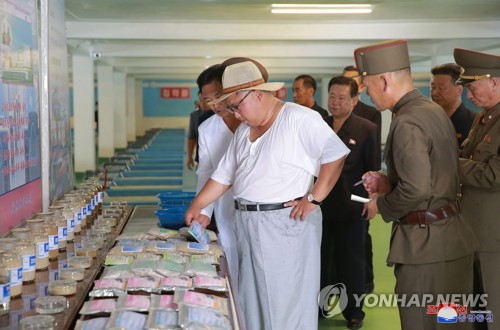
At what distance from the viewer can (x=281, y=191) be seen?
3.18 metres

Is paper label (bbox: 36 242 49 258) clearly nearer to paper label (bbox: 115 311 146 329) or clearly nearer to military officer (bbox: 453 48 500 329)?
paper label (bbox: 115 311 146 329)

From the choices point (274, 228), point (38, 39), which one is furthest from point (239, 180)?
point (38, 39)

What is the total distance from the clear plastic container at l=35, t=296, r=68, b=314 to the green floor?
105 inches

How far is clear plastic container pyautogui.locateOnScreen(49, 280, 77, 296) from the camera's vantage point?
2.46 m

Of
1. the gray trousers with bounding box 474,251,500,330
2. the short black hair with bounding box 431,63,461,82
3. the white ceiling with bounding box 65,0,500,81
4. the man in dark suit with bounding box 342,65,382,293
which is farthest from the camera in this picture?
the white ceiling with bounding box 65,0,500,81

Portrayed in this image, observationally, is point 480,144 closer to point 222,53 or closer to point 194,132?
point 194,132

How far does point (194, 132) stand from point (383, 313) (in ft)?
17.3

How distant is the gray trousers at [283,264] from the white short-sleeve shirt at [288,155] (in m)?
0.10

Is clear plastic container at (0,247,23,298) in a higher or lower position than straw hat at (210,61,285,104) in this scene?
lower

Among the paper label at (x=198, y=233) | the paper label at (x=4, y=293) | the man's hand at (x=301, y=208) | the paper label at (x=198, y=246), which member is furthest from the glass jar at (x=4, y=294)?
the man's hand at (x=301, y=208)

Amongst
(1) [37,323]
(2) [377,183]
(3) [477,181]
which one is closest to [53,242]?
(1) [37,323]

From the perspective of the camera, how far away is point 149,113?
104ft

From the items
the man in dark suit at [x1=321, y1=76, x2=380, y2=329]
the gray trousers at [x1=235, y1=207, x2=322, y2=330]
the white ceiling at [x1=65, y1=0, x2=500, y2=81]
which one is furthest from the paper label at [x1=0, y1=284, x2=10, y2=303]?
the white ceiling at [x1=65, y1=0, x2=500, y2=81]

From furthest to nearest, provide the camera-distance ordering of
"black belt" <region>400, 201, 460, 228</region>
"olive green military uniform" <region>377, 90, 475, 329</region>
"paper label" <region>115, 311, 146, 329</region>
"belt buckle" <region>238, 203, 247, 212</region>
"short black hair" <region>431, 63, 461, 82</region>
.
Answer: "short black hair" <region>431, 63, 461, 82</region> < "belt buckle" <region>238, 203, 247, 212</region> < "black belt" <region>400, 201, 460, 228</region> < "olive green military uniform" <region>377, 90, 475, 329</region> < "paper label" <region>115, 311, 146, 329</region>
